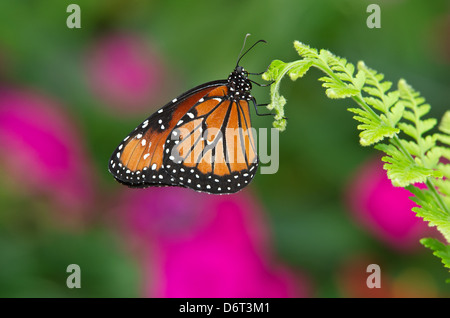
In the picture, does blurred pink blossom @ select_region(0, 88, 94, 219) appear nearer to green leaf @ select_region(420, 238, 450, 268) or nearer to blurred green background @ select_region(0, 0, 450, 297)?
blurred green background @ select_region(0, 0, 450, 297)

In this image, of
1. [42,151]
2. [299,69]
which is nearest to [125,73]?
[42,151]

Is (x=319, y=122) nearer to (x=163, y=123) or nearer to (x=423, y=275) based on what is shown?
(x=423, y=275)

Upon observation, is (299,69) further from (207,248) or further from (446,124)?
(207,248)

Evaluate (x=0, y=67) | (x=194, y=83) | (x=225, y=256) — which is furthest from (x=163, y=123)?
(x=0, y=67)

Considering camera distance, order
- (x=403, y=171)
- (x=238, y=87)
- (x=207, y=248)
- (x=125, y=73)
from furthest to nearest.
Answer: (x=125, y=73) → (x=207, y=248) → (x=238, y=87) → (x=403, y=171)

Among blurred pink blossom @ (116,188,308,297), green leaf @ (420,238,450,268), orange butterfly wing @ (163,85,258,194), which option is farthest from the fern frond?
blurred pink blossom @ (116,188,308,297)

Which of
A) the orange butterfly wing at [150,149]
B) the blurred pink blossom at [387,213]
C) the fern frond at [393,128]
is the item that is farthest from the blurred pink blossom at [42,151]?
the fern frond at [393,128]

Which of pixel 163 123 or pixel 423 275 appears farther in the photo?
pixel 423 275
